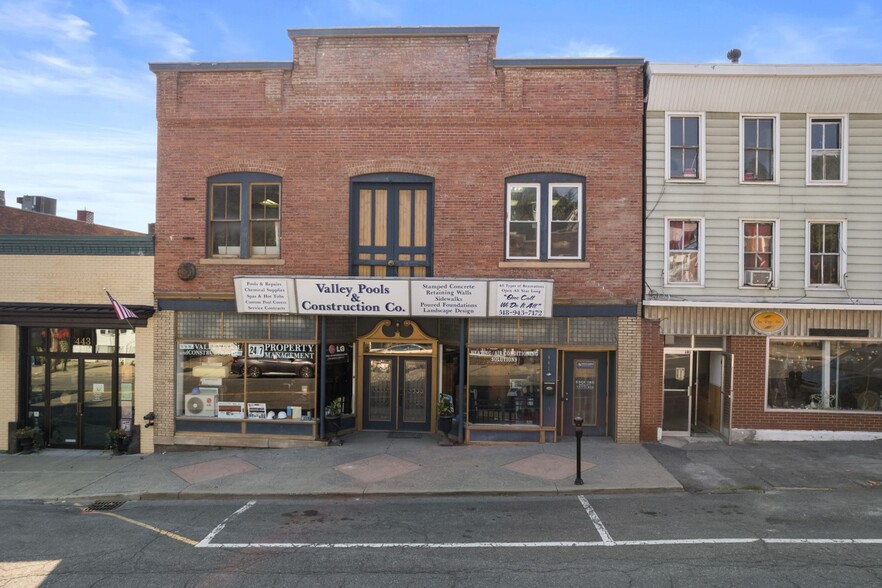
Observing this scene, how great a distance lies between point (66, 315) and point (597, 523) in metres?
12.6

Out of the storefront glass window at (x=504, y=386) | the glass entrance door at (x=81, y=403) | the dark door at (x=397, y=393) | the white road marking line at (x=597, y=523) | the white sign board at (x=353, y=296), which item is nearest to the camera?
the white road marking line at (x=597, y=523)

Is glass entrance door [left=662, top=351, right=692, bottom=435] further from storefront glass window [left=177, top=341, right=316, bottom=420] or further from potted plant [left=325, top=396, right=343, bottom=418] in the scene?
storefront glass window [left=177, top=341, right=316, bottom=420]

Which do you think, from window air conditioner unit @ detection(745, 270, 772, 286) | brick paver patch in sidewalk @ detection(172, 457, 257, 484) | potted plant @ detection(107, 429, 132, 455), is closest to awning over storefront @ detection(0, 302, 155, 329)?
potted plant @ detection(107, 429, 132, 455)

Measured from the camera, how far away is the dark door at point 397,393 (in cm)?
1387

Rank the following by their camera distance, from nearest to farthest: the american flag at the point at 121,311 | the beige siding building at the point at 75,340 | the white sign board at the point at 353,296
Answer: the american flag at the point at 121,311 < the white sign board at the point at 353,296 < the beige siding building at the point at 75,340

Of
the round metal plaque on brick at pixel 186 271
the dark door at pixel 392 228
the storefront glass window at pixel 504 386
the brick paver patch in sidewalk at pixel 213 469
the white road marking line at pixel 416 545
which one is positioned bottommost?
the brick paver patch in sidewalk at pixel 213 469

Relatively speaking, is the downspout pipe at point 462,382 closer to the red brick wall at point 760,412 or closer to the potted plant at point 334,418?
the potted plant at point 334,418

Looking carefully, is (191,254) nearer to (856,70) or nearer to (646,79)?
(646,79)

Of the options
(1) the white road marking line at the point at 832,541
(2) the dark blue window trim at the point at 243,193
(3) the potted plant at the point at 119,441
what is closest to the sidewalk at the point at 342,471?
(3) the potted plant at the point at 119,441

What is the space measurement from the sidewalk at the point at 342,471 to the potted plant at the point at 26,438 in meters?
0.38

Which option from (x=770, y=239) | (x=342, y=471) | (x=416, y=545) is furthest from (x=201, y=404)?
(x=770, y=239)

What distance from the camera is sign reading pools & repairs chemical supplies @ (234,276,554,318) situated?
12.2 metres

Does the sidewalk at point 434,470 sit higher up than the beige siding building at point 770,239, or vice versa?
the beige siding building at point 770,239

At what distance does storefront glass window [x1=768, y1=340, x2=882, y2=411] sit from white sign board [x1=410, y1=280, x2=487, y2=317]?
717cm
